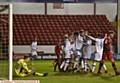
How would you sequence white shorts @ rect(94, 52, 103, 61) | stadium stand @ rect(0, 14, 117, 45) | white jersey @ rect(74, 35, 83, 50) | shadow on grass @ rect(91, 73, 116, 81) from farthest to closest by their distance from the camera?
1. stadium stand @ rect(0, 14, 117, 45)
2. white shorts @ rect(94, 52, 103, 61)
3. white jersey @ rect(74, 35, 83, 50)
4. shadow on grass @ rect(91, 73, 116, 81)

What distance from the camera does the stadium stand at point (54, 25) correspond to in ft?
138

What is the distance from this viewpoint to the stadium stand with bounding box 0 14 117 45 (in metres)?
42.0

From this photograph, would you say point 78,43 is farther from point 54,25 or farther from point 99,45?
point 54,25

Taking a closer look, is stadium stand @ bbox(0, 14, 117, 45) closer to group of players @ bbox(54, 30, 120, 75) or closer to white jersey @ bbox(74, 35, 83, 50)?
group of players @ bbox(54, 30, 120, 75)

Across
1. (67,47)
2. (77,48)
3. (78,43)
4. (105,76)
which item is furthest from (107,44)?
(67,47)

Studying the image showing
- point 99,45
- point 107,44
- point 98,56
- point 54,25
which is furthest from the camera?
point 54,25

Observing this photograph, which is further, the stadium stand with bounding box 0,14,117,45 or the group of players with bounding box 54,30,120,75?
the stadium stand with bounding box 0,14,117,45

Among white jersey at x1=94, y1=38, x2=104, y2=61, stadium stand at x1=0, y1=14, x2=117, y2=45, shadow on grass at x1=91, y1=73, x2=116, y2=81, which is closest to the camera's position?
shadow on grass at x1=91, y1=73, x2=116, y2=81

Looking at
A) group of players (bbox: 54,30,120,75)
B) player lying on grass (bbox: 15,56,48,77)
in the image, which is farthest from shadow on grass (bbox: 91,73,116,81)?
player lying on grass (bbox: 15,56,48,77)

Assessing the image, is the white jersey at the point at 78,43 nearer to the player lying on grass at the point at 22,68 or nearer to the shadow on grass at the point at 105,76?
the shadow on grass at the point at 105,76

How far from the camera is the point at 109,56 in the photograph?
64.5 ft

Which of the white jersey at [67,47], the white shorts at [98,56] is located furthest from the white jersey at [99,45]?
the white jersey at [67,47]

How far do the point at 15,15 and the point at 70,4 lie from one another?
4.80 metres

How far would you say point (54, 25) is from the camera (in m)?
43.1
